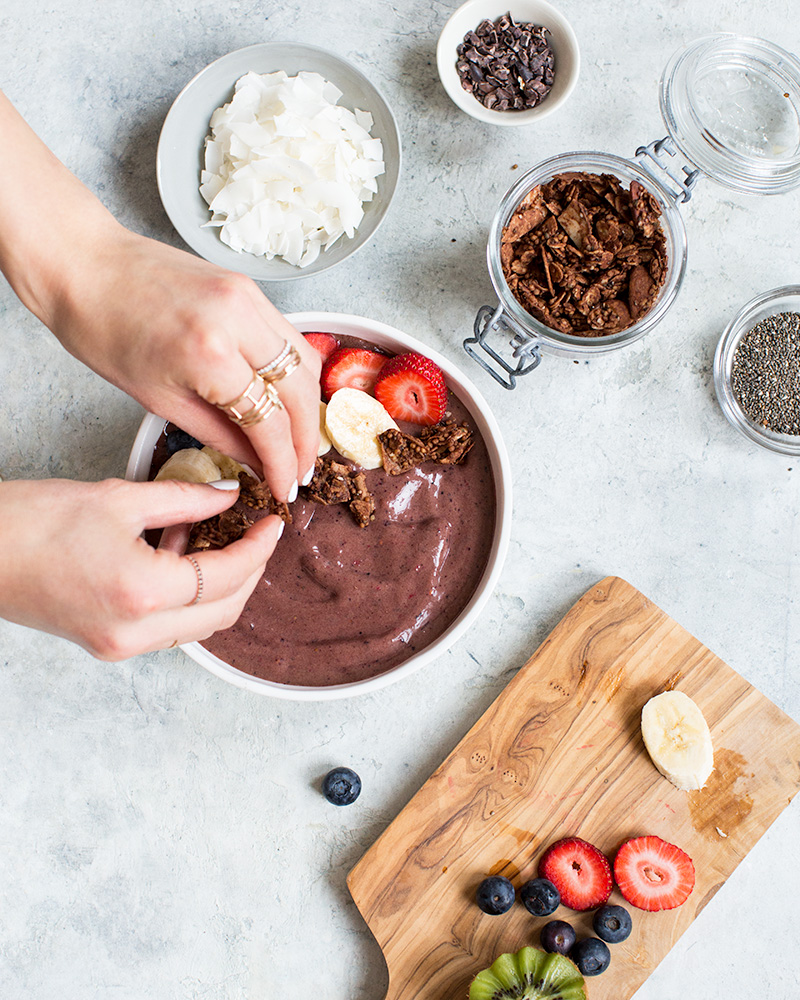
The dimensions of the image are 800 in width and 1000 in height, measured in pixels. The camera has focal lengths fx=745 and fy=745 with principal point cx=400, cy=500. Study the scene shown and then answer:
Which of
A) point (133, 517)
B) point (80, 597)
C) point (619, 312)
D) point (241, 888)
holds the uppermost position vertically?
point (619, 312)

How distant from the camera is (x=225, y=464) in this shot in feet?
5.90

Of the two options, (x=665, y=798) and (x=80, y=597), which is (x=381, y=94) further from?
(x=665, y=798)

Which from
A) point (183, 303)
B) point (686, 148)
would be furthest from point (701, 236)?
point (183, 303)

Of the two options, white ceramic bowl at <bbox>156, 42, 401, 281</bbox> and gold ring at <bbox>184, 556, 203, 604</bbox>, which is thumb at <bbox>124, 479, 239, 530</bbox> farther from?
white ceramic bowl at <bbox>156, 42, 401, 281</bbox>

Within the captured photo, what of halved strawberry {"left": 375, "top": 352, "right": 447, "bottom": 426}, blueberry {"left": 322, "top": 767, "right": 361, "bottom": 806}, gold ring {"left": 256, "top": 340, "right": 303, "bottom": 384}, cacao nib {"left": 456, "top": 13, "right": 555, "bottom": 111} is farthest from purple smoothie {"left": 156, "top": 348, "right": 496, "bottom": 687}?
cacao nib {"left": 456, "top": 13, "right": 555, "bottom": 111}

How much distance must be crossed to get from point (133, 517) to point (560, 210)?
128 centimetres

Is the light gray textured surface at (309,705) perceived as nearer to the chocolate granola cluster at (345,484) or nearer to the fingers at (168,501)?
the chocolate granola cluster at (345,484)

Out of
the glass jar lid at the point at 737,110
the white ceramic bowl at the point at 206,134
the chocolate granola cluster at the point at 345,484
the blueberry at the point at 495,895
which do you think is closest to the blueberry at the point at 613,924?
the blueberry at the point at 495,895

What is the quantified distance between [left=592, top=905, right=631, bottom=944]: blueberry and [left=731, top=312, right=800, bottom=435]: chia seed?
1.33 meters

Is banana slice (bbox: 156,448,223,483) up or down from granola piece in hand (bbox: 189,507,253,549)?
up

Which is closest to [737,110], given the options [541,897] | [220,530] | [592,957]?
[220,530]

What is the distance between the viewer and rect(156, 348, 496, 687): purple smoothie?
177cm

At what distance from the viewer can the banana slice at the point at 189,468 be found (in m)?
1.73

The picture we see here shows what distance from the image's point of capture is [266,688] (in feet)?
5.76
